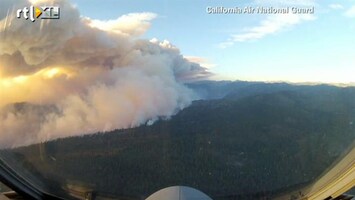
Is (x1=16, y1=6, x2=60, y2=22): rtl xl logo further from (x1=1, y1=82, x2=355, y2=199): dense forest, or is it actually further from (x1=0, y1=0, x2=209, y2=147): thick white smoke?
(x1=1, y1=82, x2=355, y2=199): dense forest

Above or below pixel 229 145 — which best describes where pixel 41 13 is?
above

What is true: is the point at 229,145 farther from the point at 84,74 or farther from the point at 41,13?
the point at 41,13

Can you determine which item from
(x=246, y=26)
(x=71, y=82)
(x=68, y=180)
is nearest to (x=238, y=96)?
(x=246, y=26)

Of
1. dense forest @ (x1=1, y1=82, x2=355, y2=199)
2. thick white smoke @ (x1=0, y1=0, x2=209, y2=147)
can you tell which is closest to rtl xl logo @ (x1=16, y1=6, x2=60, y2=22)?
thick white smoke @ (x1=0, y1=0, x2=209, y2=147)

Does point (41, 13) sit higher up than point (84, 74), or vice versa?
point (41, 13)

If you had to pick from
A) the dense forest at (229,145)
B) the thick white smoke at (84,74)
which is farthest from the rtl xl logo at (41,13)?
the dense forest at (229,145)

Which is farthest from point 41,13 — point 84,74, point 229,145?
point 229,145

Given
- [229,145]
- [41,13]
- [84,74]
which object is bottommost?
[229,145]
